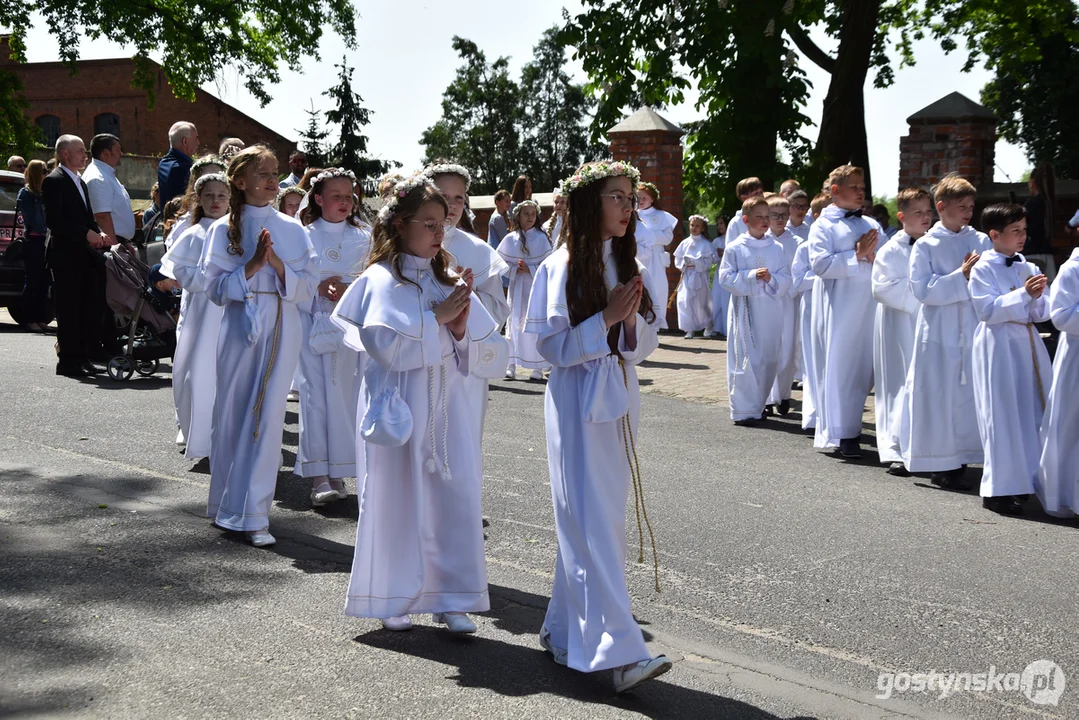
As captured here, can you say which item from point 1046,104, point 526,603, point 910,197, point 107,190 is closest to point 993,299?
point 910,197

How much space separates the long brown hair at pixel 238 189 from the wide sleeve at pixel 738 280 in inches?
217

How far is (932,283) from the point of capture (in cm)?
857

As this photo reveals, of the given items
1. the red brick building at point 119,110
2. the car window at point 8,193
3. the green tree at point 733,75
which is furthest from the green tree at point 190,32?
the red brick building at point 119,110

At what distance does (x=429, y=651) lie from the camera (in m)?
5.15

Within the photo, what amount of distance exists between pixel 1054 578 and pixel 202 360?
5.57 meters

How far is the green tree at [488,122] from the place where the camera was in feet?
218

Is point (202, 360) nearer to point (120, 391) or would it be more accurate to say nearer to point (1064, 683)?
point (120, 391)

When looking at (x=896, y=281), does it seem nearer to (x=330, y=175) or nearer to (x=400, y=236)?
(x=330, y=175)

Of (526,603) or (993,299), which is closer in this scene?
(526,603)

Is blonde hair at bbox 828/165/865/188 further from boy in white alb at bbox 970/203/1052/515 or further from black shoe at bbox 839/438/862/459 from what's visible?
black shoe at bbox 839/438/862/459

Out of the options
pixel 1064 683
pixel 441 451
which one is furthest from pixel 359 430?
pixel 1064 683

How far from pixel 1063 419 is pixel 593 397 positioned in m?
4.23

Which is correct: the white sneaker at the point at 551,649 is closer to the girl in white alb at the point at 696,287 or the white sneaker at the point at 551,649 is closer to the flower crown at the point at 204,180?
the flower crown at the point at 204,180

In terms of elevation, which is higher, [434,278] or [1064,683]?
[434,278]
